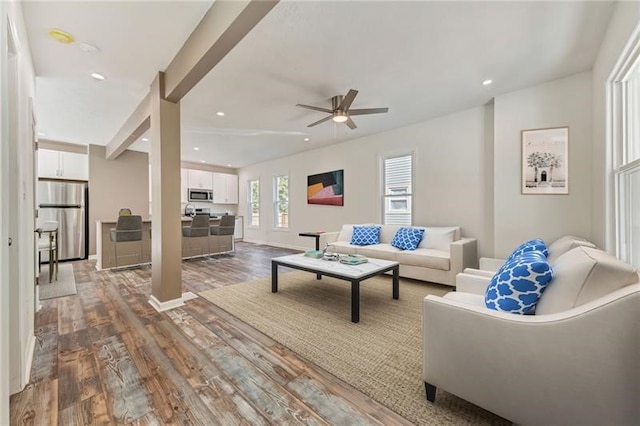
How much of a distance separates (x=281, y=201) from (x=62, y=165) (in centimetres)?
508

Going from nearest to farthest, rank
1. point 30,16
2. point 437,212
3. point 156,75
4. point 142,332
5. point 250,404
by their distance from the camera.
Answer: point 250,404 < point 30,16 < point 142,332 < point 156,75 < point 437,212

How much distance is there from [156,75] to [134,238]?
3.10 m

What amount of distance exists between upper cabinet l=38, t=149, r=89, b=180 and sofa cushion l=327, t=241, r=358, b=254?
233 inches

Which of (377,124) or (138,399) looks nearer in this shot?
(138,399)

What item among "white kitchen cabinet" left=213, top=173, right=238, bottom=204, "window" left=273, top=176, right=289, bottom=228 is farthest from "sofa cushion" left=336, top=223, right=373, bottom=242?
"white kitchen cabinet" left=213, top=173, right=238, bottom=204

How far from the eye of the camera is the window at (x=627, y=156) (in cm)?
202

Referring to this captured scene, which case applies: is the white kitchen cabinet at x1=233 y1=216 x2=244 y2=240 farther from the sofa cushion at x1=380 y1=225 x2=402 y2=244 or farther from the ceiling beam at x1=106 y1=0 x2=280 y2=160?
the ceiling beam at x1=106 y1=0 x2=280 y2=160

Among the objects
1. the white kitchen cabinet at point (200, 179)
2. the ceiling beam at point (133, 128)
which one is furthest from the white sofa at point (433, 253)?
the white kitchen cabinet at point (200, 179)

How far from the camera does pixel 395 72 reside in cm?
295

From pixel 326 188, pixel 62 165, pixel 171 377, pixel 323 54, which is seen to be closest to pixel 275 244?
pixel 326 188

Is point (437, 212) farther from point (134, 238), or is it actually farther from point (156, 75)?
point (134, 238)

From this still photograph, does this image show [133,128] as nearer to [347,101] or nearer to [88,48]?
[88,48]

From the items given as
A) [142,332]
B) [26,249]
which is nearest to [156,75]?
[26,249]

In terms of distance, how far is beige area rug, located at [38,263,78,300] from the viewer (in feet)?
11.0
